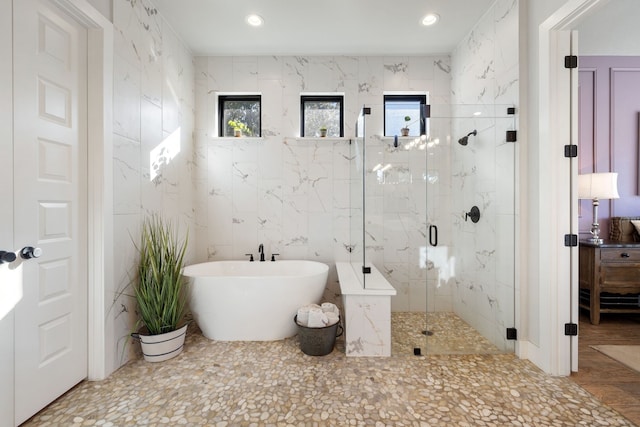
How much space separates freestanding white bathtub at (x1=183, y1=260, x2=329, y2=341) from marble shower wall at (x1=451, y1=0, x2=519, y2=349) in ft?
4.06

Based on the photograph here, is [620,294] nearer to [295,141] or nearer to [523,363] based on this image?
[523,363]

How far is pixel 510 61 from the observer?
7.04 ft

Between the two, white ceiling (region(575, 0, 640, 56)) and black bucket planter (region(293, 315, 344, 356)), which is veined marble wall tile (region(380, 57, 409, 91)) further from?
black bucket planter (region(293, 315, 344, 356))

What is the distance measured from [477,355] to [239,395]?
69.2 inches

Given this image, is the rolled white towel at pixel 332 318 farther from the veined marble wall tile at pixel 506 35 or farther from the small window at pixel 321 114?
the veined marble wall tile at pixel 506 35

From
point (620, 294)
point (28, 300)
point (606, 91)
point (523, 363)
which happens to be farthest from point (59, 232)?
point (606, 91)

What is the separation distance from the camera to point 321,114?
3191mm

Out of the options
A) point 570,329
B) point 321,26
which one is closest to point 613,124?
point 570,329

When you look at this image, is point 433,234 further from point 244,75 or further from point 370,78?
point 244,75

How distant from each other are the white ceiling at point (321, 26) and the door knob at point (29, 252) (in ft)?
6.87

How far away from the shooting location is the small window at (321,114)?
3.19m

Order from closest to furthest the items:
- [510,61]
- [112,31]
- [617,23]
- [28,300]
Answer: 1. [28,300]
2. [112,31]
3. [510,61]
4. [617,23]

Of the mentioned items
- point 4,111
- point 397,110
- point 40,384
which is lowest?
point 40,384

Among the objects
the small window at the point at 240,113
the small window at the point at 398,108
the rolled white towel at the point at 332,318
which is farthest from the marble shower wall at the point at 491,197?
Result: the small window at the point at 240,113
